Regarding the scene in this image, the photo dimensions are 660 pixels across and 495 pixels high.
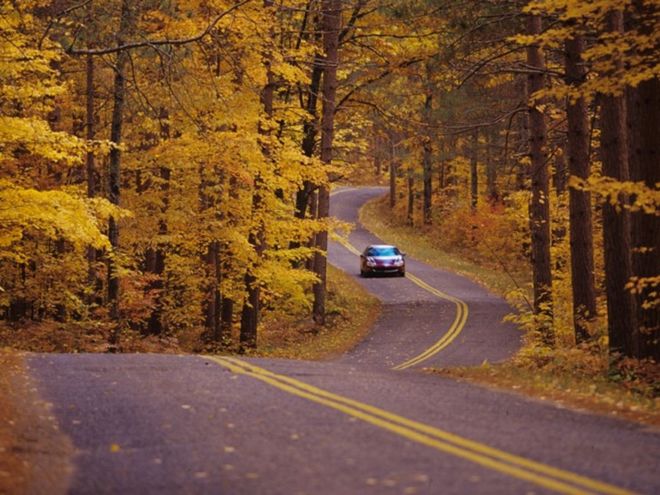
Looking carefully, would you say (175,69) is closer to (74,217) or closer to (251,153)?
(74,217)

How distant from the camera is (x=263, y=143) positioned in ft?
68.5

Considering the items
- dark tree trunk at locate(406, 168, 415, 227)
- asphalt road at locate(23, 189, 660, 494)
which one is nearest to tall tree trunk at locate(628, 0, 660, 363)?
asphalt road at locate(23, 189, 660, 494)

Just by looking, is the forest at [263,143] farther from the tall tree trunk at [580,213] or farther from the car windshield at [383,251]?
the car windshield at [383,251]

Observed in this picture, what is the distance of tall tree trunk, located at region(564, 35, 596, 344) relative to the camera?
14812mm

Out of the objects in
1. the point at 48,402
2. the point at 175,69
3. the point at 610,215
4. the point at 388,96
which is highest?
the point at 388,96

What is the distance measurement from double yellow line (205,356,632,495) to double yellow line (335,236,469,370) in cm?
880

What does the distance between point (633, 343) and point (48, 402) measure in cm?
909

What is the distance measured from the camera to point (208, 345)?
2406cm

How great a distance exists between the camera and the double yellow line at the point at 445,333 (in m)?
20.8

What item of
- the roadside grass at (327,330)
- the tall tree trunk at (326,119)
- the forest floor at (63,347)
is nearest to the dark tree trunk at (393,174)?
the forest floor at (63,347)

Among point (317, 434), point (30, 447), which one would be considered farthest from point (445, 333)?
point (30, 447)

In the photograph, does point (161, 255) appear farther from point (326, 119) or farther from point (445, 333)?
point (445, 333)

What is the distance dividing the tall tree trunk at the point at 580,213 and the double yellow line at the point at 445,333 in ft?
14.4

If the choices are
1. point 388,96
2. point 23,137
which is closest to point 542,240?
point 23,137
